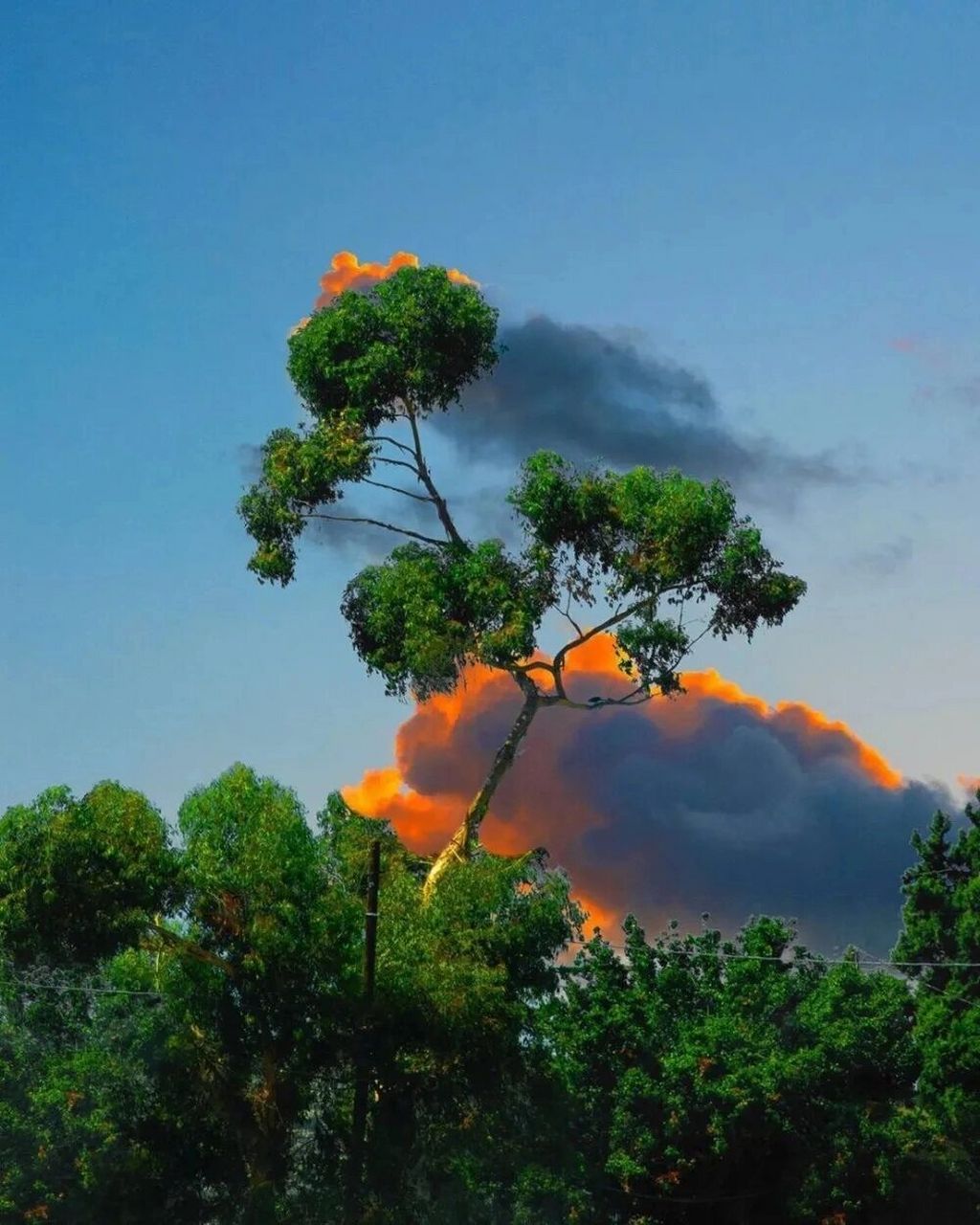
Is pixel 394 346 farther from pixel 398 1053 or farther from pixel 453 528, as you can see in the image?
pixel 398 1053

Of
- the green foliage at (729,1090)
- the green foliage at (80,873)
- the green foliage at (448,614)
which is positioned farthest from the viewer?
the green foliage at (448,614)

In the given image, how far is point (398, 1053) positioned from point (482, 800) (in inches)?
181

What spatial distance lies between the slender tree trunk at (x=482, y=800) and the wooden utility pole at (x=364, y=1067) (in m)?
2.90

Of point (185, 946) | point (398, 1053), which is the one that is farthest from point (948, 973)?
point (185, 946)

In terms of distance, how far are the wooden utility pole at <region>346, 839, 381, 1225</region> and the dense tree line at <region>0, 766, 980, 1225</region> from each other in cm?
11

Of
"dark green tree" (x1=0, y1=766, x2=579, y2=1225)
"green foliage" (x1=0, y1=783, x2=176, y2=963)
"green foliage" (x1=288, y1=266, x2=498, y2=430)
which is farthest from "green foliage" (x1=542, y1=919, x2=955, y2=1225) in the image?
"green foliage" (x1=288, y1=266, x2=498, y2=430)

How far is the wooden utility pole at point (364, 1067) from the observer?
23109mm

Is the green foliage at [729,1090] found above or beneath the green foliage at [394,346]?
beneath

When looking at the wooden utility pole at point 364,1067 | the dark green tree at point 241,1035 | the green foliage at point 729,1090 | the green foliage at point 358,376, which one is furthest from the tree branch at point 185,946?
the green foliage at point 358,376

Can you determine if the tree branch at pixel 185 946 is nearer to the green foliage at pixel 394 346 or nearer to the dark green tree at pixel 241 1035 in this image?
the dark green tree at pixel 241 1035

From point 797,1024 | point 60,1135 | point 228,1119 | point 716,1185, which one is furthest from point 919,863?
point 60,1135

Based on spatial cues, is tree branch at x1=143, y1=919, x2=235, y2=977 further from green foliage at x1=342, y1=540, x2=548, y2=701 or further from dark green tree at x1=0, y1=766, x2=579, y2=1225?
green foliage at x1=342, y1=540, x2=548, y2=701

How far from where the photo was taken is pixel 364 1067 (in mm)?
24016

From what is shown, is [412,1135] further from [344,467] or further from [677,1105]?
[344,467]
